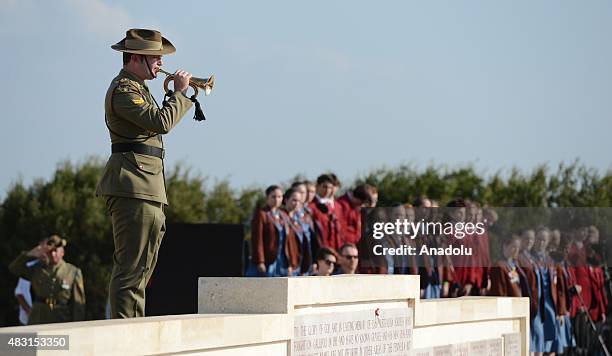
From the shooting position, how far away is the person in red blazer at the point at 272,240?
14469 millimetres

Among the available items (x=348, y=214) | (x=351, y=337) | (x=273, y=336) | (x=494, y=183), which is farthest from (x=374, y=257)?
(x=494, y=183)

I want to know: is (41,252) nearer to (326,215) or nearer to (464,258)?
(326,215)

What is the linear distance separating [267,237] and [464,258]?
85.4 inches

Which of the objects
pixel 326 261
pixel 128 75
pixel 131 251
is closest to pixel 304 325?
pixel 131 251

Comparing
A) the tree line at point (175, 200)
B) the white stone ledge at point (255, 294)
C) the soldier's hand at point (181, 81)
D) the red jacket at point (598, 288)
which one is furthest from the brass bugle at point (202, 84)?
the tree line at point (175, 200)

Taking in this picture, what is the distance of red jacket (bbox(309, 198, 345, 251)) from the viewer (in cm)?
1482

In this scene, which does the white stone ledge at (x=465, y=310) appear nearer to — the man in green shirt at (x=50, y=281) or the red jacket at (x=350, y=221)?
the red jacket at (x=350, y=221)

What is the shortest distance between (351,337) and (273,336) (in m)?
0.96

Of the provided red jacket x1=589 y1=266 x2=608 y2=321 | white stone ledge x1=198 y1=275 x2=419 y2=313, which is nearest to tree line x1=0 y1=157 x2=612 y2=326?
red jacket x1=589 y1=266 x2=608 y2=321

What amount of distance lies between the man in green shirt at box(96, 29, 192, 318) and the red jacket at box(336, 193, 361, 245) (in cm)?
805

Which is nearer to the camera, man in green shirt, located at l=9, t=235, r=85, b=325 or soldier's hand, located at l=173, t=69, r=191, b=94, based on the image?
soldier's hand, located at l=173, t=69, r=191, b=94

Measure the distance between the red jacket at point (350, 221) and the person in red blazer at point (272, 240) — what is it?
2.47 feet

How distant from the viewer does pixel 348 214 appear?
1528cm

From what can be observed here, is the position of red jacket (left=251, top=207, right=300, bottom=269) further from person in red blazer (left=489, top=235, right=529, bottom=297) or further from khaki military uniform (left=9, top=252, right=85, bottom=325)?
khaki military uniform (left=9, top=252, right=85, bottom=325)
